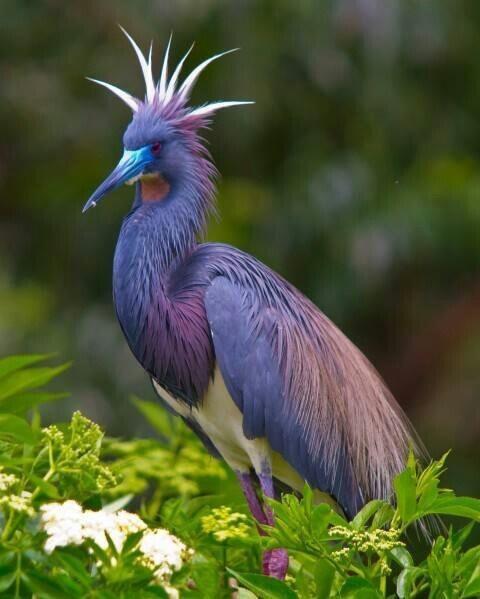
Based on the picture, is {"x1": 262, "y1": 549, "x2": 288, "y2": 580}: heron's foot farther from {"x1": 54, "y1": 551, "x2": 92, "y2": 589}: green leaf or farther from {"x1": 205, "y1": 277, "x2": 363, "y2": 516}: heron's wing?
{"x1": 54, "y1": 551, "x2": 92, "y2": 589}: green leaf

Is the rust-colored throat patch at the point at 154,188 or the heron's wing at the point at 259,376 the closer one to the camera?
the heron's wing at the point at 259,376

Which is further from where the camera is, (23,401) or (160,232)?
(160,232)

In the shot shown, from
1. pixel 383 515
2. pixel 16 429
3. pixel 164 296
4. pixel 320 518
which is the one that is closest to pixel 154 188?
pixel 164 296

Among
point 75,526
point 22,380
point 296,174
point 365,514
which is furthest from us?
point 296,174

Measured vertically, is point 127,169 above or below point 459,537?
above

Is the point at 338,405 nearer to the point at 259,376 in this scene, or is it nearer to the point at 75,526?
the point at 259,376

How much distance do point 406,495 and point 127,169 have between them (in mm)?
1143

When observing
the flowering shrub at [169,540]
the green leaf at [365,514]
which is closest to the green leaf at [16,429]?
the flowering shrub at [169,540]

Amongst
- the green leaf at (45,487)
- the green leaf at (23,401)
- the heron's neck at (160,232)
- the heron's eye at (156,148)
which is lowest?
the green leaf at (23,401)

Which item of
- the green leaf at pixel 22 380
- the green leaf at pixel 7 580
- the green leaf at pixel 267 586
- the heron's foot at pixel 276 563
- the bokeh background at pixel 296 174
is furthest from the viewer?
the bokeh background at pixel 296 174

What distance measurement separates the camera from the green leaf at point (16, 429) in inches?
85.8

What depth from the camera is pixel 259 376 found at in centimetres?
288

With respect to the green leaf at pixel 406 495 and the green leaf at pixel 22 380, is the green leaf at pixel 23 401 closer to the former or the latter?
the green leaf at pixel 22 380

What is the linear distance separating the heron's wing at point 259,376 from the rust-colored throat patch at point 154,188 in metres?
0.26
